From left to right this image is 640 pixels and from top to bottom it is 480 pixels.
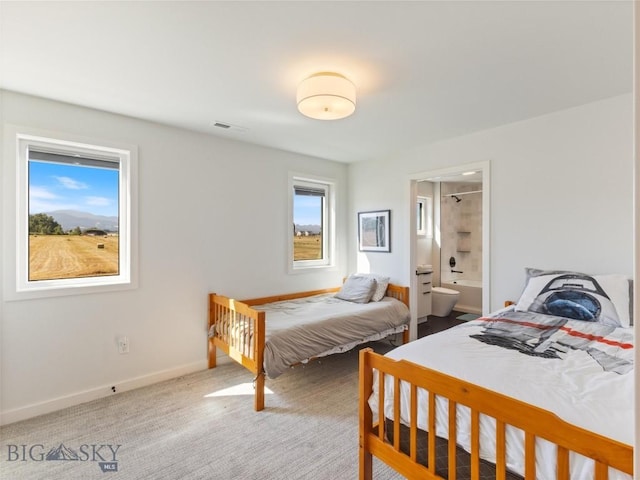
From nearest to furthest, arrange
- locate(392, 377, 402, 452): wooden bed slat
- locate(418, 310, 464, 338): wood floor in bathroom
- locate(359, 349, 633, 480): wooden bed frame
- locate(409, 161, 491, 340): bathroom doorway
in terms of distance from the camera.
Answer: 1. locate(359, 349, 633, 480): wooden bed frame
2. locate(392, 377, 402, 452): wooden bed slat
3. locate(418, 310, 464, 338): wood floor in bathroom
4. locate(409, 161, 491, 340): bathroom doorway

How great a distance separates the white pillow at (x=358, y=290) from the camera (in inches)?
137

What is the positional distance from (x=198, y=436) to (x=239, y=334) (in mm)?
788

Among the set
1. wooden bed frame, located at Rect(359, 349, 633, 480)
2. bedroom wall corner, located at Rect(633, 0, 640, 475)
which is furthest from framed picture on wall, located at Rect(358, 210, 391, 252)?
bedroom wall corner, located at Rect(633, 0, 640, 475)

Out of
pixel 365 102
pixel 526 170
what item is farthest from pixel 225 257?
pixel 526 170

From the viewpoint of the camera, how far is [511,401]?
3.49 feet

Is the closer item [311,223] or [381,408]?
[381,408]

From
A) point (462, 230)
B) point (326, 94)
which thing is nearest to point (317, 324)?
point (326, 94)

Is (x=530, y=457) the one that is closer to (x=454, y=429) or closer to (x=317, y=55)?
(x=454, y=429)

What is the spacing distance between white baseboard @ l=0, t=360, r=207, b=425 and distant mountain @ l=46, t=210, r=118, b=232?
1.32 m

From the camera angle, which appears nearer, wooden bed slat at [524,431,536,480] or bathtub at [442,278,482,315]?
wooden bed slat at [524,431,536,480]

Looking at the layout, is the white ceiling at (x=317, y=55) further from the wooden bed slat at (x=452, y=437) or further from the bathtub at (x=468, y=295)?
the bathtub at (x=468, y=295)

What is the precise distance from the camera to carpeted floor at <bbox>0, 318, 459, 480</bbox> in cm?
174

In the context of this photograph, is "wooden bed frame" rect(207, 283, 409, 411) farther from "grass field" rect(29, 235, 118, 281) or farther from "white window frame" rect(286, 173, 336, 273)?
"grass field" rect(29, 235, 118, 281)

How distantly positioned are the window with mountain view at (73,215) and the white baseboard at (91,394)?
86cm
